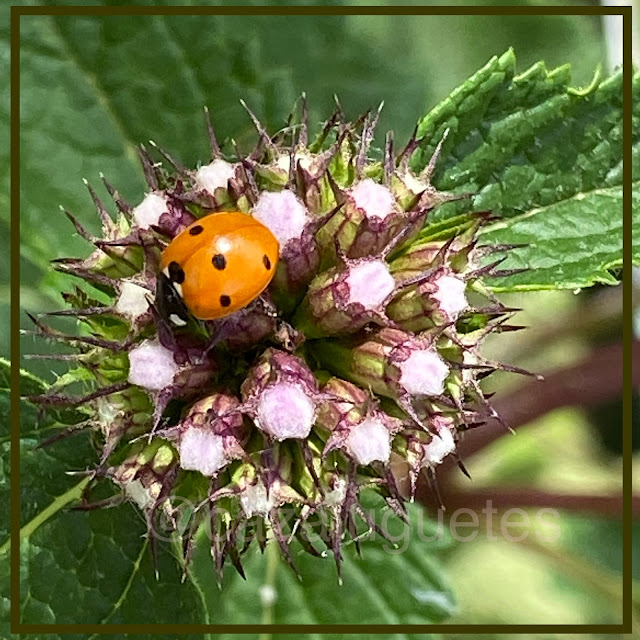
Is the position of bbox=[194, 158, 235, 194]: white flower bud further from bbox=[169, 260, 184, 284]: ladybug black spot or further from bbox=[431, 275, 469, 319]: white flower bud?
bbox=[431, 275, 469, 319]: white flower bud

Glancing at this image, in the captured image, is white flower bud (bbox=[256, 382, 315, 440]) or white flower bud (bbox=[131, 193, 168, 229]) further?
white flower bud (bbox=[131, 193, 168, 229])

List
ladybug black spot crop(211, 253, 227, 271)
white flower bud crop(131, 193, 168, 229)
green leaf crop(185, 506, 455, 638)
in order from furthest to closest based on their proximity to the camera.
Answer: green leaf crop(185, 506, 455, 638) → white flower bud crop(131, 193, 168, 229) → ladybug black spot crop(211, 253, 227, 271)

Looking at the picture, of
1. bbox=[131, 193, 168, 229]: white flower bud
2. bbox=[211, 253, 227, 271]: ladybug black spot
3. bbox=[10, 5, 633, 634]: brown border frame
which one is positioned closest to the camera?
bbox=[211, 253, 227, 271]: ladybug black spot

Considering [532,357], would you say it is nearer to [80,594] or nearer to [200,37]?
[200,37]

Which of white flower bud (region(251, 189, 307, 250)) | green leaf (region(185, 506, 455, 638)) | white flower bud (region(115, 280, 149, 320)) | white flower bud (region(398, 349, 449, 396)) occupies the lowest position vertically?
green leaf (region(185, 506, 455, 638))


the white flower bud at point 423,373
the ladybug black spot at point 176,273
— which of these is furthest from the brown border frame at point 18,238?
the white flower bud at point 423,373

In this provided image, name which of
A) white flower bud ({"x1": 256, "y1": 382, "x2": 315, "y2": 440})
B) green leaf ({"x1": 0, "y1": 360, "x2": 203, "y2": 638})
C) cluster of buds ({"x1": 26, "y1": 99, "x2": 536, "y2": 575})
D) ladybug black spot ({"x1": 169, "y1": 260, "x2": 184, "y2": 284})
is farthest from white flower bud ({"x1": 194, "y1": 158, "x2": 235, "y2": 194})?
green leaf ({"x1": 0, "y1": 360, "x2": 203, "y2": 638})

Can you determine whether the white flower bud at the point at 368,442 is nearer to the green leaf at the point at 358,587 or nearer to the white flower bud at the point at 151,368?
the white flower bud at the point at 151,368
